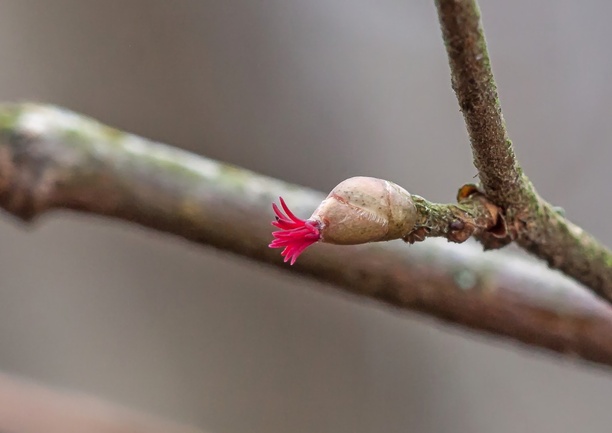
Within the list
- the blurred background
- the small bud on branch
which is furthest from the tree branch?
the blurred background

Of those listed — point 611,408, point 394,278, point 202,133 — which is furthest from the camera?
point 202,133

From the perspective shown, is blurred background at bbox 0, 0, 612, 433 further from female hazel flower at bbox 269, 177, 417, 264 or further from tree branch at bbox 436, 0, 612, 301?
female hazel flower at bbox 269, 177, 417, 264

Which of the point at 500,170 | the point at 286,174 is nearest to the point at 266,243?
the point at 500,170

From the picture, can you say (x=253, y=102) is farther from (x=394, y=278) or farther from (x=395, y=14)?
(x=394, y=278)

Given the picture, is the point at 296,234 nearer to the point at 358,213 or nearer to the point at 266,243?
the point at 358,213

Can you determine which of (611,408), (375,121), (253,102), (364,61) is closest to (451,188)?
(375,121)
